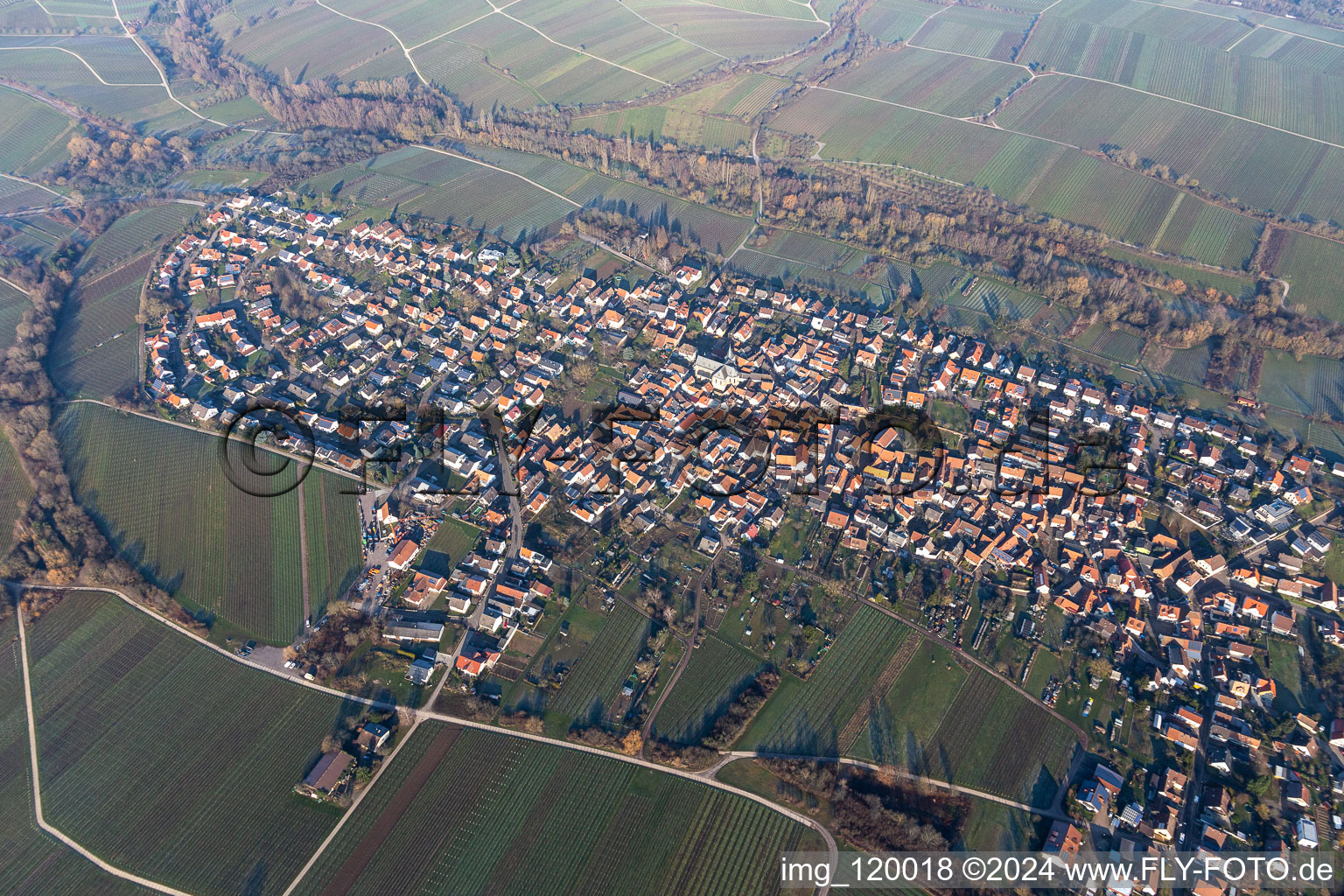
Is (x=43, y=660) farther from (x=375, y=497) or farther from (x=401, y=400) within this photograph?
(x=401, y=400)

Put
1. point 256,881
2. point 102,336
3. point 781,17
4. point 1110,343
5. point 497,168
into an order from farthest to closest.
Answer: point 781,17 < point 497,168 < point 102,336 < point 1110,343 < point 256,881

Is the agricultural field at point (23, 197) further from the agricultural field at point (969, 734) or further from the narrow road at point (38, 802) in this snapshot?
the agricultural field at point (969, 734)

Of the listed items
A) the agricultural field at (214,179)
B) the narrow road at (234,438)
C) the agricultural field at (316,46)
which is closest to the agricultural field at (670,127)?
the agricultural field at (316,46)

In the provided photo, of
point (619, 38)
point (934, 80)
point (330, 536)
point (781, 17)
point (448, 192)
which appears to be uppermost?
point (781, 17)

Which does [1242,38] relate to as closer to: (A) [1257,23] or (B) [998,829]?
(A) [1257,23]

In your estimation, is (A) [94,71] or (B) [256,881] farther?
(A) [94,71]

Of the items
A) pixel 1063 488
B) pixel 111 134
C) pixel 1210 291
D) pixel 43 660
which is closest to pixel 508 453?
pixel 43 660

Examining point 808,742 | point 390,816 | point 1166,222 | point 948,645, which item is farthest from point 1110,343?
point 390,816

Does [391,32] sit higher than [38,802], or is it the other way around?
[391,32]
